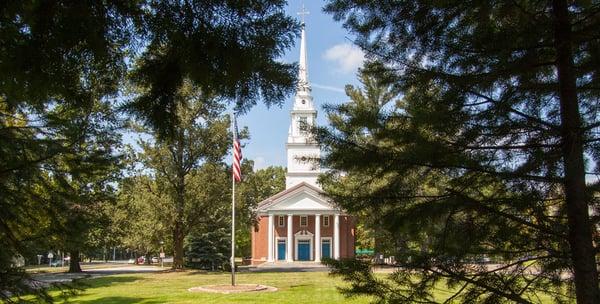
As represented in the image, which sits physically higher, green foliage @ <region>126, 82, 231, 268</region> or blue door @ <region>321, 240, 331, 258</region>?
green foliage @ <region>126, 82, 231, 268</region>

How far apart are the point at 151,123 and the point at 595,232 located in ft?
11.6

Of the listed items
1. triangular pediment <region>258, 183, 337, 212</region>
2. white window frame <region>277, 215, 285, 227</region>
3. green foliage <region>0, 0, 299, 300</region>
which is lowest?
white window frame <region>277, 215, 285, 227</region>

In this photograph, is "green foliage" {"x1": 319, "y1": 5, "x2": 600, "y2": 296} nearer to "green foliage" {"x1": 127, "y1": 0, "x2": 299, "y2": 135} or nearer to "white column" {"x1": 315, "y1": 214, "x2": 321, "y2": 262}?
"green foliage" {"x1": 127, "y1": 0, "x2": 299, "y2": 135}

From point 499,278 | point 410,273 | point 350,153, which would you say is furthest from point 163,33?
point 499,278

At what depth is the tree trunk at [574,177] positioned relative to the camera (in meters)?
3.98

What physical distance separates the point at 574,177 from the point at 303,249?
51.2m

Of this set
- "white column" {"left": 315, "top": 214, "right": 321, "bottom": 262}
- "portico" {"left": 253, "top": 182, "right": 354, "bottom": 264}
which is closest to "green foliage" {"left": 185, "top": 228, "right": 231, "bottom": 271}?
"portico" {"left": 253, "top": 182, "right": 354, "bottom": 264}

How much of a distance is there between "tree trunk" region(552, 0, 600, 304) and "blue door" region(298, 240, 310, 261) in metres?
50.9

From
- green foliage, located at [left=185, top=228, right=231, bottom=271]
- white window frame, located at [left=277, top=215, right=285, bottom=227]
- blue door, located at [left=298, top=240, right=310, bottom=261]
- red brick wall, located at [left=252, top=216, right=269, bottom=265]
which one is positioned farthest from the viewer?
red brick wall, located at [left=252, top=216, right=269, bottom=265]

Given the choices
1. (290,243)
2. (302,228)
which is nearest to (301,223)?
(302,228)

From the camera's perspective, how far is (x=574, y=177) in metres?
4.05

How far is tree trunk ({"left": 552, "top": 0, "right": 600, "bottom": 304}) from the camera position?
3.98m

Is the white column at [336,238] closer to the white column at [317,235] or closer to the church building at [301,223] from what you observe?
the church building at [301,223]

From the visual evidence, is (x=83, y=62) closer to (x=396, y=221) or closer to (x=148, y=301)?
(x=396, y=221)
